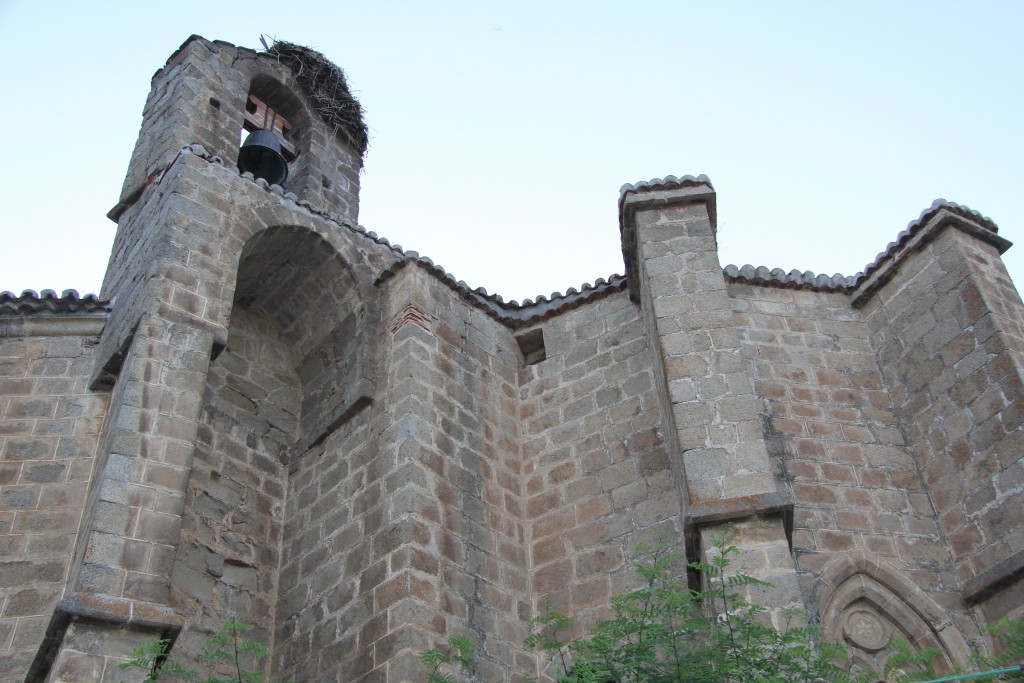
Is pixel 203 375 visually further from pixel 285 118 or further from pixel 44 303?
pixel 285 118

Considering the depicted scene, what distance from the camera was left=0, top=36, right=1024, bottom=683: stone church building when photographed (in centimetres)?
701

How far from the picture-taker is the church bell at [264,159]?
11844 millimetres

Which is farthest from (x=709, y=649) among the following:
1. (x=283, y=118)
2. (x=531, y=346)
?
(x=283, y=118)

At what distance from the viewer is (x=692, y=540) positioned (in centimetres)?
661

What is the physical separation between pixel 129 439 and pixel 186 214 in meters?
2.30

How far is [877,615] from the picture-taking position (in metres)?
7.25

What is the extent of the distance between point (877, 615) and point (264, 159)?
306 inches

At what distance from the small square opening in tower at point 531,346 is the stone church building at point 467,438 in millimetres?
A: 28

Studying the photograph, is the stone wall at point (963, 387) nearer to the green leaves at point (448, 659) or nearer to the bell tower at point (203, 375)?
the green leaves at point (448, 659)

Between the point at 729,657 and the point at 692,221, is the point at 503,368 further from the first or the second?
the point at 729,657

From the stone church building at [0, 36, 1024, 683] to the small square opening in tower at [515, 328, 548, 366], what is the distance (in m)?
0.03

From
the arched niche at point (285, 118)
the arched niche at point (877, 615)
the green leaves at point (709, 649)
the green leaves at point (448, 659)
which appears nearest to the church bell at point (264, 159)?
the arched niche at point (285, 118)

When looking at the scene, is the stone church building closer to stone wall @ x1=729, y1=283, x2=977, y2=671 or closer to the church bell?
stone wall @ x1=729, y1=283, x2=977, y2=671

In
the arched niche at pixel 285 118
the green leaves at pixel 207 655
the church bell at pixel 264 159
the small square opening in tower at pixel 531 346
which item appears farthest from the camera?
the arched niche at pixel 285 118
